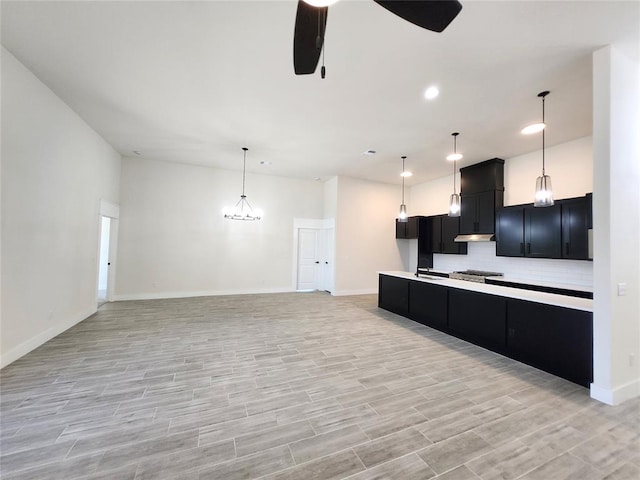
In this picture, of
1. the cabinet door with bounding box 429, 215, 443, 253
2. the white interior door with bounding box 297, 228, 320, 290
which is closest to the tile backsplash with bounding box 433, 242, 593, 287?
the cabinet door with bounding box 429, 215, 443, 253

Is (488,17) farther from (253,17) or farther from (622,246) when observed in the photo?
(622,246)

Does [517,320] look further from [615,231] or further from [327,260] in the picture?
[327,260]

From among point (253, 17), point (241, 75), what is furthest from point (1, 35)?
point (253, 17)

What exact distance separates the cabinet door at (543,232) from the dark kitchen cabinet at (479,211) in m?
0.74

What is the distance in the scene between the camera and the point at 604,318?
2.47 metres

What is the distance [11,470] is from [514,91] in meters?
5.61

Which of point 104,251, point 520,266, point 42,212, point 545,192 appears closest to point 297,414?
point 545,192

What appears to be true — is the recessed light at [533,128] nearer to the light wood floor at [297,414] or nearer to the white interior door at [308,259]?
the light wood floor at [297,414]

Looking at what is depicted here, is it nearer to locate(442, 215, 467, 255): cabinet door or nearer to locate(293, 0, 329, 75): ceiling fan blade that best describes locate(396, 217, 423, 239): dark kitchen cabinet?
locate(442, 215, 467, 255): cabinet door

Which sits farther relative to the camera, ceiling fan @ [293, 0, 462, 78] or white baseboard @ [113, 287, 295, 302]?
white baseboard @ [113, 287, 295, 302]

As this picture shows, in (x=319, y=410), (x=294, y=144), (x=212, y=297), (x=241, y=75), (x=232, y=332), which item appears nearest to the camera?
(x=319, y=410)

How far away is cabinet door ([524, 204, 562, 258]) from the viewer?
455cm

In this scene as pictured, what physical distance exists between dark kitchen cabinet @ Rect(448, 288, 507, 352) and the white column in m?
1.04

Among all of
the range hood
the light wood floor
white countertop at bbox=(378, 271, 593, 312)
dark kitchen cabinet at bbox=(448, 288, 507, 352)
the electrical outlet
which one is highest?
the range hood
